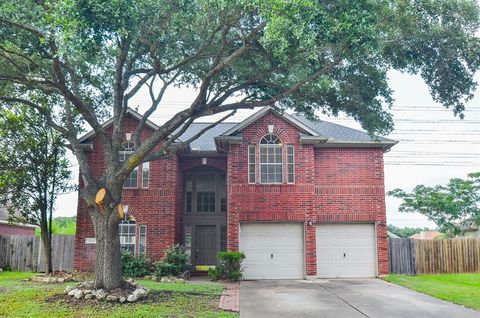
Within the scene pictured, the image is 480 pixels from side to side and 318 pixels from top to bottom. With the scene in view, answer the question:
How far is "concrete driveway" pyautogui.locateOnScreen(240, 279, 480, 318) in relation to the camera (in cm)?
1004

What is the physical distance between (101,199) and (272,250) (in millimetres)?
8162

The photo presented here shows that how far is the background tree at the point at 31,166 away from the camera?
56.9ft

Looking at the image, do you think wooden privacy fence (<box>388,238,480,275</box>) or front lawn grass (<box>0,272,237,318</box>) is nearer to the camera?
front lawn grass (<box>0,272,237,318</box>)

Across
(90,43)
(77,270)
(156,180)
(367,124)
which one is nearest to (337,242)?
(367,124)

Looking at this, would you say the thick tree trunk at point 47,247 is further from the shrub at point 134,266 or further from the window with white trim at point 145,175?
the window with white trim at point 145,175

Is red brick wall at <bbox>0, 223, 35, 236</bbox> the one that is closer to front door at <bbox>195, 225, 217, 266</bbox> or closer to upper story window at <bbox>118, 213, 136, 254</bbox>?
upper story window at <bbox>118, 213, 136, 254</bbox>

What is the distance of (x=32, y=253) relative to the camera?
777 inches

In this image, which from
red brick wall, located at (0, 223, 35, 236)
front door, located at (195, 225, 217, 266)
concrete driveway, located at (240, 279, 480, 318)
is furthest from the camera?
red brick wall, located at (0, 223, 35, 236)

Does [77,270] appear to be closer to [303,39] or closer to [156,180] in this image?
[156,180]

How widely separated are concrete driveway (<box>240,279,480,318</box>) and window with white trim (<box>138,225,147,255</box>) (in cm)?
462

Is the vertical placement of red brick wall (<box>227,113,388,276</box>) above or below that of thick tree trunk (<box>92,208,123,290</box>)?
above

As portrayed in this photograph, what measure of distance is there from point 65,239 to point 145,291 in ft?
29.3

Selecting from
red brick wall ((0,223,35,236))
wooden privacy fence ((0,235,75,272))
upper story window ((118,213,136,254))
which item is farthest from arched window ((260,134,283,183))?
red brick wall ((0,223,35,236))

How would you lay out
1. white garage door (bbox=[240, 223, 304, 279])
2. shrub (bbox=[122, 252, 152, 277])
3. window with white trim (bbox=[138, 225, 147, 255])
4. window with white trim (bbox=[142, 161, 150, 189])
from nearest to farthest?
shrub (bbox=[122, 252, 152, 277]) → white garage door (bbox=[240, 223, 304, 279]) → window with white trim (bbox=[138, 225, 147, 255]) → window with white trim (bbox=[142, 161, 150, 189])
